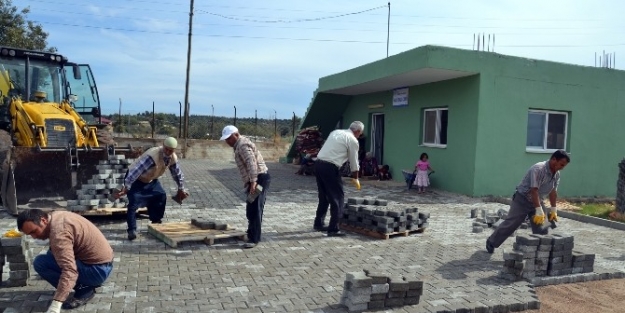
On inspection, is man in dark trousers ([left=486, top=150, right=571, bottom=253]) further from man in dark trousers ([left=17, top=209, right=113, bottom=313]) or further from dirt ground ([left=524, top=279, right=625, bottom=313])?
man in dark trousers ([left=17, top=209, right=113, bottom=313])

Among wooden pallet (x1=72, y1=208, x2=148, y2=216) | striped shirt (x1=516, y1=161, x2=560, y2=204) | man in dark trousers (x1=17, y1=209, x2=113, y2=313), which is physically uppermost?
striped shirt (x1=516, y1=161, x2=560, y2=204)

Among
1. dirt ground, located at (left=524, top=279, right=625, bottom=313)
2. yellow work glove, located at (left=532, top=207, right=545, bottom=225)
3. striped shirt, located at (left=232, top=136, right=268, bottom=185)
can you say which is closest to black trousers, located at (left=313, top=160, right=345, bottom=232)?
striped shirt, located at (left=232, top=136, right=268, bottom=185)

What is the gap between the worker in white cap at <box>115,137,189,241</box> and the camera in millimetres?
7371

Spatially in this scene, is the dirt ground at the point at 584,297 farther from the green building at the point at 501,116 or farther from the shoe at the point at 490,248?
the green building at the point at 501,116

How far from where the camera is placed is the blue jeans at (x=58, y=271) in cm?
461

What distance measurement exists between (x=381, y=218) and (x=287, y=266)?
2.38 meters

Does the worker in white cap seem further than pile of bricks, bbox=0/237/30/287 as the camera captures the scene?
Yes

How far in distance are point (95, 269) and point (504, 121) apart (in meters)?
11.4

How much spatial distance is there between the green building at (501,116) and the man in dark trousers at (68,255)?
31.6 feet

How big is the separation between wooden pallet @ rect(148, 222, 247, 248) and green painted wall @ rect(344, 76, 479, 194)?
792 cm

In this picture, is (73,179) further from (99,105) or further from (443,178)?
(443,178)

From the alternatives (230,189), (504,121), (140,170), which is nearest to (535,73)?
(504,121)

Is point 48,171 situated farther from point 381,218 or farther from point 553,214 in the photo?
point 553,214

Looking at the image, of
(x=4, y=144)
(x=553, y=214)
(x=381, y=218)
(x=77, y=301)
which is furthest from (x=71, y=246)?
(x=553, y=214)
